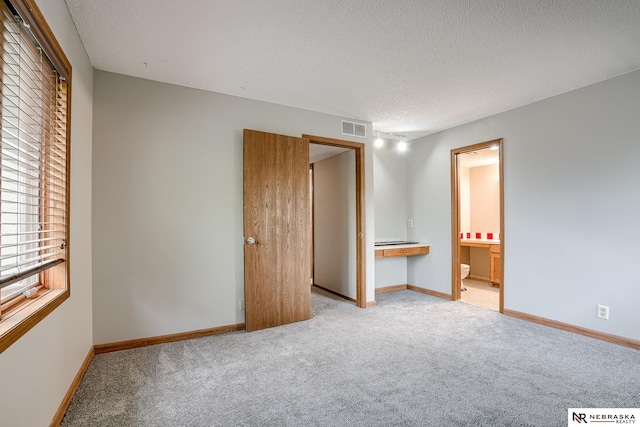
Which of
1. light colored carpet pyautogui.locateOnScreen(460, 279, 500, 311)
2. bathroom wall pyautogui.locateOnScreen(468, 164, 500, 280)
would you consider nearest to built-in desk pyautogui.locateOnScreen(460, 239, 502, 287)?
light colored carpet pyautogui.locateOnScreen(460, 279, 500, 311)

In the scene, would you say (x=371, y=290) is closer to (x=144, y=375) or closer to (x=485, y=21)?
(x=144, y=375)

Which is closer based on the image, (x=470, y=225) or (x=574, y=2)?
A: (x=574, y=2)

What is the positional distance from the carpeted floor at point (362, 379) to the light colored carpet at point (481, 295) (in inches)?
35.8

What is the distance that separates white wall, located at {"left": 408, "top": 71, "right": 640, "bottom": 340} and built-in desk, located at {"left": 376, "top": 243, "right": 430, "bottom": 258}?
1.17 metres

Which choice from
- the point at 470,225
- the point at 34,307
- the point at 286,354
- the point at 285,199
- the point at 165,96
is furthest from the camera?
the point at 470,225

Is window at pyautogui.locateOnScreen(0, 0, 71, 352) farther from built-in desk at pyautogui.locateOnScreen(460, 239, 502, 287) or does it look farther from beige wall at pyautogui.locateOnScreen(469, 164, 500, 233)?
beige wall at pyautogui.locateOnScreen(469, 164, 500, 233)

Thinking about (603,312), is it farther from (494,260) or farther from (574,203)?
(494,260)

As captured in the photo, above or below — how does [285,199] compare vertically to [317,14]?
below

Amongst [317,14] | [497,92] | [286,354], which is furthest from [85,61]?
[497,92]

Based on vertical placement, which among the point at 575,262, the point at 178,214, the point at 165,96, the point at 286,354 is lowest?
the point at 286,354

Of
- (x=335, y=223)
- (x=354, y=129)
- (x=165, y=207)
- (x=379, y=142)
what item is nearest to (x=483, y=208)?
(x=379, y=142)

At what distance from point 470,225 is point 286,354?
203 inches

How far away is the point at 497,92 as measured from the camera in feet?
10.3

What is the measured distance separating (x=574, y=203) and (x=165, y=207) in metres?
3.99
